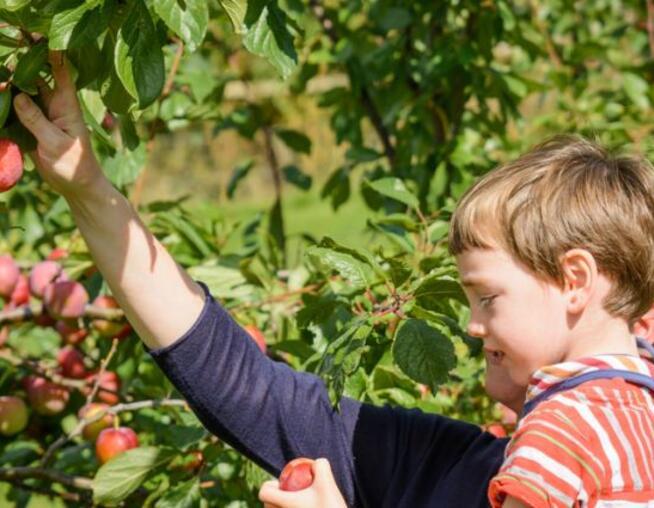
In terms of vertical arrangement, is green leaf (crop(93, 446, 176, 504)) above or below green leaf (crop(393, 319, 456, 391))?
below

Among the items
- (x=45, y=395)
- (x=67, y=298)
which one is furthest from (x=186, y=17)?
Answer: (x=45, y=395)

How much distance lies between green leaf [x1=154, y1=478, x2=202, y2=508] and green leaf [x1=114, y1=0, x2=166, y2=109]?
81 centimetres

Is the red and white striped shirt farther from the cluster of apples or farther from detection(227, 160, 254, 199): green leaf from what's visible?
detection(227, 160, 254, 199): green leaf

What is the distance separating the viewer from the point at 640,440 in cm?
121

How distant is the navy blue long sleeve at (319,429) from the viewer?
4.80ft

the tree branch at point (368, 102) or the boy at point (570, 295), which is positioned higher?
the boy at point (570, 295)

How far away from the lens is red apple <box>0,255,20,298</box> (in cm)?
237

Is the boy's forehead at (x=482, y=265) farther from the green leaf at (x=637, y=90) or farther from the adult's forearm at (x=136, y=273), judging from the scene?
the green leaf at (x=637, y=90)

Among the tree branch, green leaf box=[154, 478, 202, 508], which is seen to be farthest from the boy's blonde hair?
the tree branch

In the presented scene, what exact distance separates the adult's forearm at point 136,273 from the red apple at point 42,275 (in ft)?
2.82

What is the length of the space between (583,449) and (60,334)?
143cm

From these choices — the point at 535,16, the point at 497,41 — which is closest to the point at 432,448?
the point at 497,41

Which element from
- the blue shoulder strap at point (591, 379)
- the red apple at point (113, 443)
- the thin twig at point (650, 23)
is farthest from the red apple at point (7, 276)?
the thin twig at point (650, 23)

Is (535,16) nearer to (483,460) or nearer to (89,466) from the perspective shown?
(89,466)
